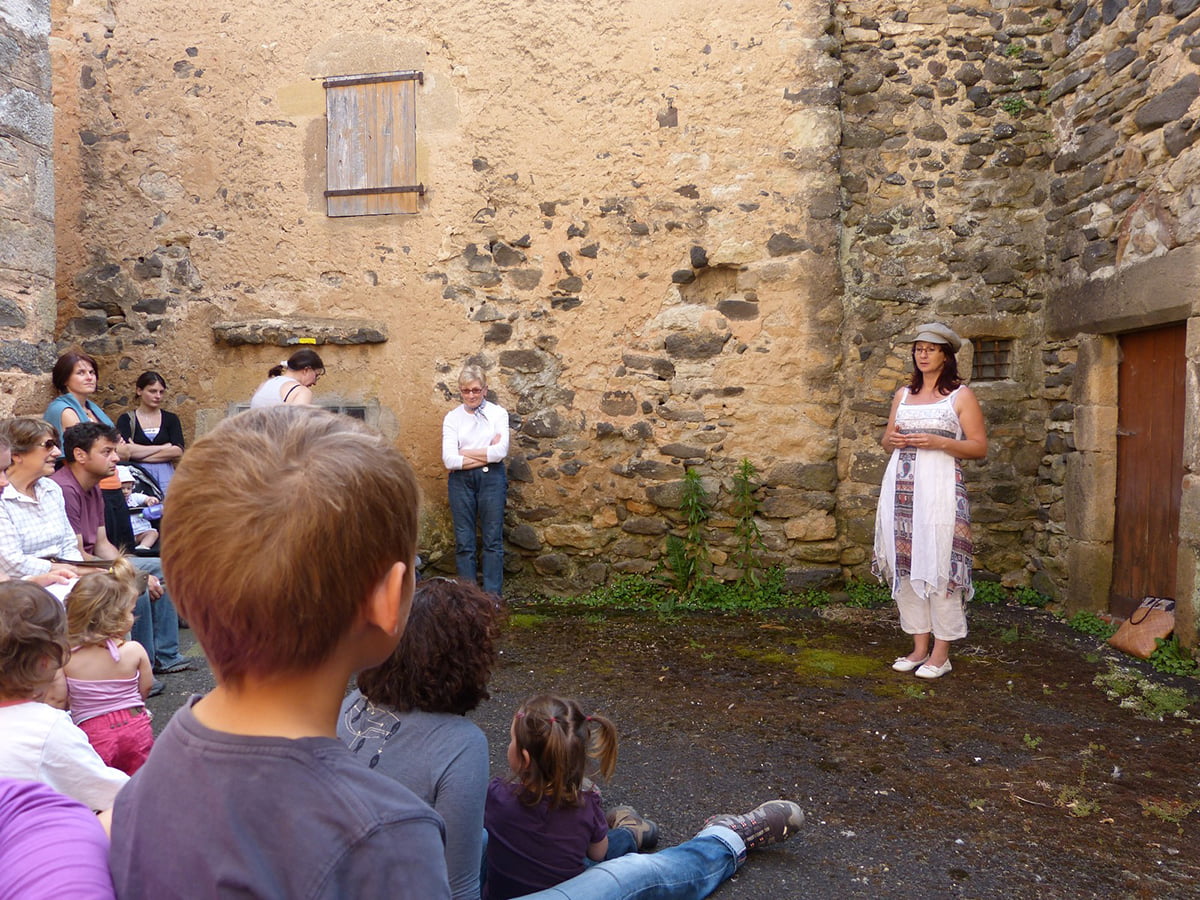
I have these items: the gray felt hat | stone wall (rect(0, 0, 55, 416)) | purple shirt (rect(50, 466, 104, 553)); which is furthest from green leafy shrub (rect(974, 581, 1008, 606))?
stone wall (rect(0, 0, 55, 416))

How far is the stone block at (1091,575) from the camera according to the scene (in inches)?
221

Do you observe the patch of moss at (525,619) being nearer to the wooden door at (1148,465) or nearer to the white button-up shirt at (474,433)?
the white button-up shirt at (474,433)

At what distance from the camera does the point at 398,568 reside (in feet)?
3.12

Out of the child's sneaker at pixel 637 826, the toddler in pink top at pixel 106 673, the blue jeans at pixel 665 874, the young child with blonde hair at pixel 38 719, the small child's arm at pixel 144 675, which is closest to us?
the young child with blonde hair at pixel 38 719

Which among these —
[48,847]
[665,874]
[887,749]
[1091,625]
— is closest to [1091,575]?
[1091,625]

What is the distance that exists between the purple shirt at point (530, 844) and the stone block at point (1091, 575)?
4495mm

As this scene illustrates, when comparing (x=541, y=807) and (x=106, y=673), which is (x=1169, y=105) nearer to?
(x=541, y=807)

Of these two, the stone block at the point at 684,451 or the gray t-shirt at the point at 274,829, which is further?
the stone block at the point at 684,451

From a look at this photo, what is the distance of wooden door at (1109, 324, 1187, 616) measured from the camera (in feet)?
16.8

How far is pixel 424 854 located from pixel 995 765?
3183 millimetres

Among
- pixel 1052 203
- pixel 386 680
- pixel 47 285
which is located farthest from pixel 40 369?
pixel 1052 203

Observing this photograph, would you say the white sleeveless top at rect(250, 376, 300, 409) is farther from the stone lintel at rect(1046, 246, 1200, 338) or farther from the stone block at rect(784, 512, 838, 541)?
the stone lintel at rect(1046, 246, 1200, 338)

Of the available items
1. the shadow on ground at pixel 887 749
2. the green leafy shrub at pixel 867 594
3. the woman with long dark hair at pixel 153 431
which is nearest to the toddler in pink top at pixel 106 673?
the shadow on ground at pixel 887 749

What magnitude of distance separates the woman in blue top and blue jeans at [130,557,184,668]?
89cm
